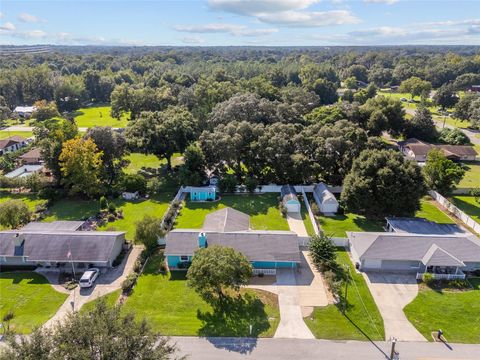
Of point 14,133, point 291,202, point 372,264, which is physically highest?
point 291,202

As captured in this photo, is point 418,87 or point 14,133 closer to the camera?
point 14,133

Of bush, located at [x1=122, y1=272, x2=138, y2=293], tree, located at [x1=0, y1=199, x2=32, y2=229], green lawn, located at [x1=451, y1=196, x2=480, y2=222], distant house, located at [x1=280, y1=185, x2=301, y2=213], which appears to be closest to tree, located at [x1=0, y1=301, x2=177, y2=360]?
bush, located at [x1=122, y1=272, x2=138, y2=293]

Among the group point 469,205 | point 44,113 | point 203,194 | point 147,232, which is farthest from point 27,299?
point 44,113

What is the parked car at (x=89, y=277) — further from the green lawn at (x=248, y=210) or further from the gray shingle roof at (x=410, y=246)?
the gray shingle roof at (x=410, y=246)

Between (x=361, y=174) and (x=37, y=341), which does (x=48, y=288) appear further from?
(x=361, y=174)

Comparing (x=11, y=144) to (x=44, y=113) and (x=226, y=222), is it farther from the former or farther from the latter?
(x=226, y=222)

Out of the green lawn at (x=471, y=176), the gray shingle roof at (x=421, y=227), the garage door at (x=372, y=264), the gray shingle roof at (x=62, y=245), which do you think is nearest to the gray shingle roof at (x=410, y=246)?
the garage door at (x=372, y=264)

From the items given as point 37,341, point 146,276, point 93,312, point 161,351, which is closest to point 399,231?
point 146,276
